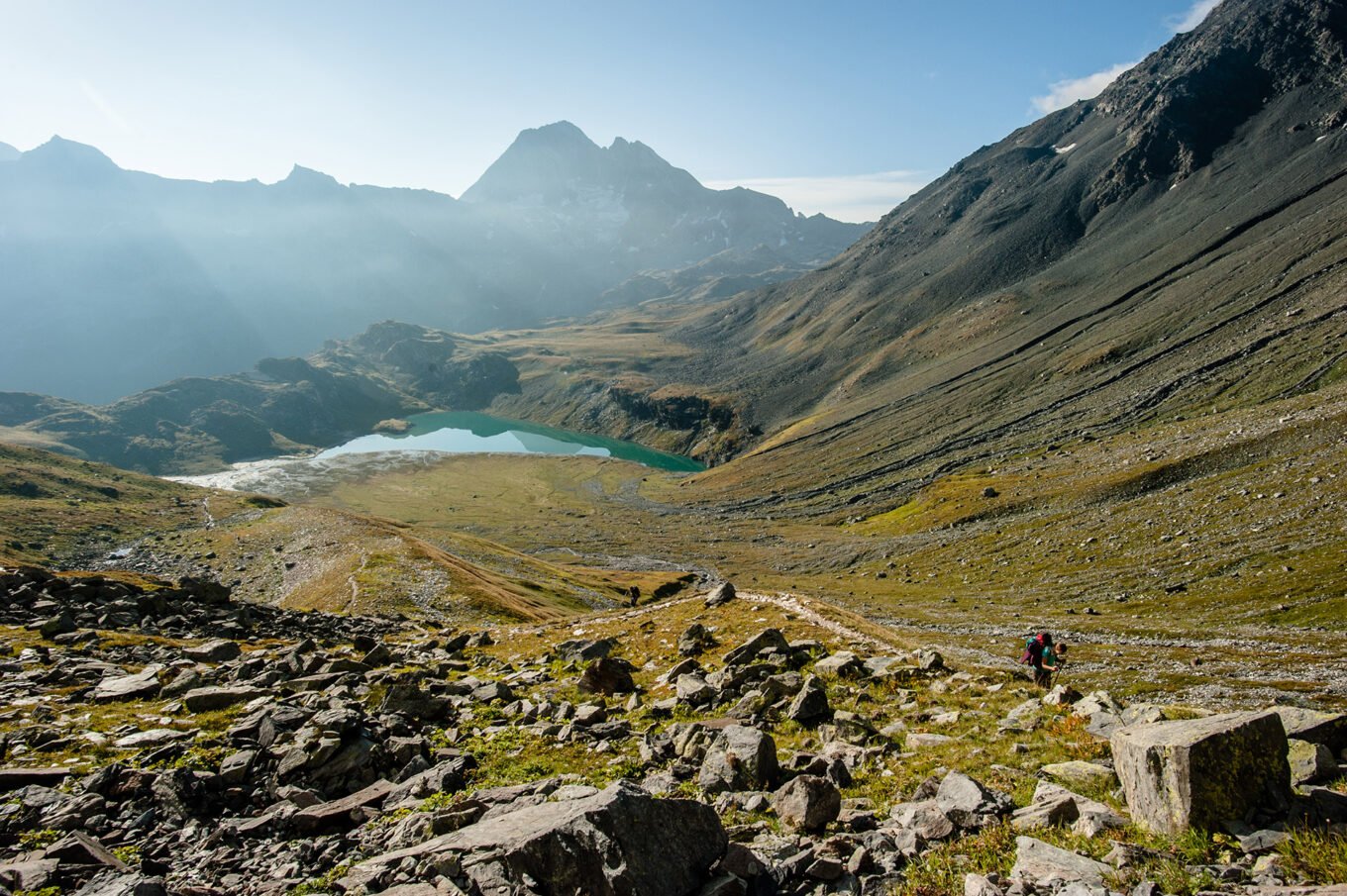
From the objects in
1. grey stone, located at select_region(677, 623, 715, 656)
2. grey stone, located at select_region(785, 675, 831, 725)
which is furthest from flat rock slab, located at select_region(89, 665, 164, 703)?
grey stone, located at select_region(785, 675, 831, 725)

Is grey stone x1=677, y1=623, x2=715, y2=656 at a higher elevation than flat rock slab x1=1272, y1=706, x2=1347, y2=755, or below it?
below

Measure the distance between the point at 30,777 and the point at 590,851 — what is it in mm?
14583

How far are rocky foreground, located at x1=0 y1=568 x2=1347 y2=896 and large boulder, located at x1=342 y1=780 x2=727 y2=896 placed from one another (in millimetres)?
44

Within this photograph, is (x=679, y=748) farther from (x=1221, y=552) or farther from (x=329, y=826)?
(x=1221, y=552)

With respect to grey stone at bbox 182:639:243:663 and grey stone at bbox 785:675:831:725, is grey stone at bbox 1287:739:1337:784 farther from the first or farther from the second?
grey stone at bbox 182:639:243:663

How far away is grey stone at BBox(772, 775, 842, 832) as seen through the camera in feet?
41.1

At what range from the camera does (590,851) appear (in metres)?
9.55

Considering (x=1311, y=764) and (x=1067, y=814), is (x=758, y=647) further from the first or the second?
(x=1311, y=764)

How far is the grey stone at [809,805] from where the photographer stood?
12.5 meters

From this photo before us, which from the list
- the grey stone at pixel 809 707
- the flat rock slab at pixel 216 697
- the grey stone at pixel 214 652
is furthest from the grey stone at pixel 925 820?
the grey stone at pixel 214 652

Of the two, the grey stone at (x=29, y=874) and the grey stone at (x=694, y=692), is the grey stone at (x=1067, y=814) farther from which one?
the grey stone at (x=29, y=874)

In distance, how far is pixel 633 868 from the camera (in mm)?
9617

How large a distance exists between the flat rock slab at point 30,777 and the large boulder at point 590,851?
367 inches

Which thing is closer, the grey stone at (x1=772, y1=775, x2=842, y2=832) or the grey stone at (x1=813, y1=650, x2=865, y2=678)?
the grey stone at (x1=772, y1=775, x2=842, y2=832)
